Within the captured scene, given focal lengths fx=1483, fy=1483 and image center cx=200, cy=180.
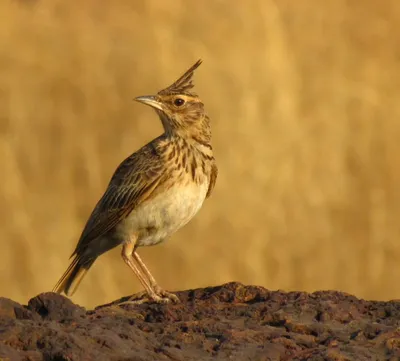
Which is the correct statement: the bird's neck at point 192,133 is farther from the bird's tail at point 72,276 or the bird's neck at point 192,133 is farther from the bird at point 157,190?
the bird's tail at point 72,276

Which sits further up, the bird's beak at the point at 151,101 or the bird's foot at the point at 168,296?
the bird's beak at the point at 151,101

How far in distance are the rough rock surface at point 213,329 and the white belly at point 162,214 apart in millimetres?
1786

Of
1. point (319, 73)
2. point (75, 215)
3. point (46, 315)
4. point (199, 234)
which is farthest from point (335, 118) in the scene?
point (46, 315)

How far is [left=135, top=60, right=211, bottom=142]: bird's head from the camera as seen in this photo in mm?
Answer: 8297

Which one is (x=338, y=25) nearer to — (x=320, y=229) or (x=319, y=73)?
(x=319, y=73)

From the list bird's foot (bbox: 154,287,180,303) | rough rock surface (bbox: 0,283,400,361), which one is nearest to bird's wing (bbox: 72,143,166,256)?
bird's foot (bbox: 154,287,180,303)

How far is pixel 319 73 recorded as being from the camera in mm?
10977

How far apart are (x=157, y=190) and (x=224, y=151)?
2656 millimetres

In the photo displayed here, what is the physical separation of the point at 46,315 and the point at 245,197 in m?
5.37

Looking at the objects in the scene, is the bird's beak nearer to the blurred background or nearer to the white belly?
the white belly

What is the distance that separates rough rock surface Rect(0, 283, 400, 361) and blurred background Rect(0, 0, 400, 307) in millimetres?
4182

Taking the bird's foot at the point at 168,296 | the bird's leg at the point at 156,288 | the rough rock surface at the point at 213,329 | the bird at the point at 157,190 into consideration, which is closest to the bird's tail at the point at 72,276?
the bird at the point at 157,190

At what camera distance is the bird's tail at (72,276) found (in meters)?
8.23

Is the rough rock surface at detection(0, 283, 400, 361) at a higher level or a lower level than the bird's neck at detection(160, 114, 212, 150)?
lower
